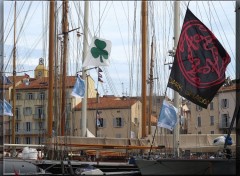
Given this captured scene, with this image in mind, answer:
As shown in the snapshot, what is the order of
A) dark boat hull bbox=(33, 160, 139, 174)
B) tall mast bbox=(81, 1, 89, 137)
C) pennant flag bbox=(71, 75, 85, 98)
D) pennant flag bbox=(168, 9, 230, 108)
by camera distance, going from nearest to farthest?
pennant flag bbox=(168, 9, 230, 108)
dark boat hull bbox=(33, 160, 139, 174)
pennant flag bbox=(71, 75, 85, 98)
tall mast bbox=(81, 1, 89, 137)

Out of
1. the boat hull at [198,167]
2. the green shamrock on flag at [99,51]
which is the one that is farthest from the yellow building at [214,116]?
the boat hull at [198,167]

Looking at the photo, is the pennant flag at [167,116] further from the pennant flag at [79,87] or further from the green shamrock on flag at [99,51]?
the pennant flag at [79,87]

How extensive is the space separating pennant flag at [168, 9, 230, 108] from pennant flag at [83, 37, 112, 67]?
37.7 ft

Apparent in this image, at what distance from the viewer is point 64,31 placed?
106ft

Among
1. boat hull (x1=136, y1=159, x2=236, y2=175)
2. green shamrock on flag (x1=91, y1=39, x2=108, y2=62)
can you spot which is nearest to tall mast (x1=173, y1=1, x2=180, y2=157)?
green shamrock on flag (x1=91, y1=39, x2=108, y2=62)

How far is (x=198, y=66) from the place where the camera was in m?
13.5

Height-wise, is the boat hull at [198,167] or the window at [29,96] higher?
the window at [29,96]

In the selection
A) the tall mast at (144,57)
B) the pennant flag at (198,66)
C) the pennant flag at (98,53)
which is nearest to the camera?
the pennant flag at (198,66)

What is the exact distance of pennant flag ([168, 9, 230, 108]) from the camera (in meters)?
13.4

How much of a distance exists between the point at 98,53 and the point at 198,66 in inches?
493

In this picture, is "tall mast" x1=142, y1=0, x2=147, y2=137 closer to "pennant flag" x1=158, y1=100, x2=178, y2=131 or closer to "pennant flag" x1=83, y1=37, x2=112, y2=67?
"pennant flag" x1=158, y1=100, x2=178, y2=131

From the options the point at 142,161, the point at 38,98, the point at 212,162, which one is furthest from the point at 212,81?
the point at 38,98

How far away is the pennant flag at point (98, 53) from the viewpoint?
25359mm

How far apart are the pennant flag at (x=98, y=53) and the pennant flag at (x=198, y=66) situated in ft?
37.7
